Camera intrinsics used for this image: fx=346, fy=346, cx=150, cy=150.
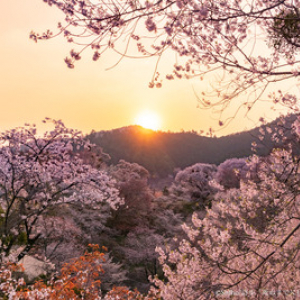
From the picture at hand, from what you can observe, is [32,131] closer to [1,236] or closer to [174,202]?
[1,236]

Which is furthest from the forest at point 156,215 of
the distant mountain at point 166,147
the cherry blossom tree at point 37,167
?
the distant mountain at point 166,147

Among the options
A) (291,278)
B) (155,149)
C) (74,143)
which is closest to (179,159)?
(155,149)

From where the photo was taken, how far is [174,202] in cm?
3403

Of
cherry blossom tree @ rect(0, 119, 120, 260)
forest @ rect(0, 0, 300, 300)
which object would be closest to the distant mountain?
forest @ rect(0, 0, 300, 300)

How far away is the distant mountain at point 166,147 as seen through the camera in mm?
69500

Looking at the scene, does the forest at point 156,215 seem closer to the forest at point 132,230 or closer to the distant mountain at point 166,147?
the forest at point 132,230

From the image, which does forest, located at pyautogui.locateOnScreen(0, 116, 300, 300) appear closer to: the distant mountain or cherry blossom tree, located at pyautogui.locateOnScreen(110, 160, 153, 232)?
cherry blossom tree, located at pyautogui.locateOnScreen(110, 160, 153, 232)

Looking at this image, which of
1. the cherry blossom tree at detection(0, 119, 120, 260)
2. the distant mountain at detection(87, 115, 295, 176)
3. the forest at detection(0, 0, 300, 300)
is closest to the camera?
the forest at detection(0, 0, 300, 300)

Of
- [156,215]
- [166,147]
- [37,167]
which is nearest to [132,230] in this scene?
[156,215]

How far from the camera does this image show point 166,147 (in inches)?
3123

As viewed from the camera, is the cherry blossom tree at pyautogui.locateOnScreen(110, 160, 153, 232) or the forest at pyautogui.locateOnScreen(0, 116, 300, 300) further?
the cherry blossom tree at pyautogui.locateOnScreen(110, 160, 153, 232)

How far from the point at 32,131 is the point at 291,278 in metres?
9.61

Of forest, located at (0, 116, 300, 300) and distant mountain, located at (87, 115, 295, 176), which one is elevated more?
distant mountain, located at (87, 115, 295, 176)

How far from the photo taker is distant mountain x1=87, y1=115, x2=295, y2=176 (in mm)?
69500
